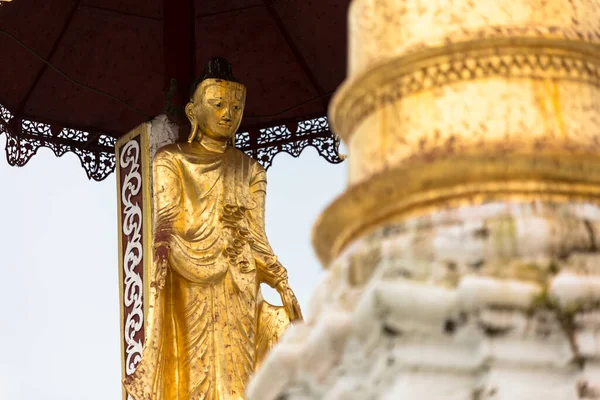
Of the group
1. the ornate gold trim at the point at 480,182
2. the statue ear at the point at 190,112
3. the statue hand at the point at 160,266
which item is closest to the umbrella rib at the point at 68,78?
the statue ear at the point at 190,112

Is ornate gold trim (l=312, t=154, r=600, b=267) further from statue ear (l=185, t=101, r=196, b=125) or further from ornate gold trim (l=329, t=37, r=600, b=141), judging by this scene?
statue ear (l=185, t=101, r=196, b=125)

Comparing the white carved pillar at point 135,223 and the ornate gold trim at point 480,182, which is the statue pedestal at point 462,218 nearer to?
the ornate gold trim at point 480,182

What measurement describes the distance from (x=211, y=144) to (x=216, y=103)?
0.77 ft

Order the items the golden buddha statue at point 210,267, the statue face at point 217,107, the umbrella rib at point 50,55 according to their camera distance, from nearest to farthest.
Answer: the golden buddha statue at point 210,267 < the statue face at point 217,107 < the umbrella rib at point 50,55

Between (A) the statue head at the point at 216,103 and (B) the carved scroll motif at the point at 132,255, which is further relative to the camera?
(B) the carved scroll motif at the point at 132,255

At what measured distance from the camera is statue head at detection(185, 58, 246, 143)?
21.1 ft

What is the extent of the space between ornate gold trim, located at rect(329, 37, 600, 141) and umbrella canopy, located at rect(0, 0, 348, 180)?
597 centimetres

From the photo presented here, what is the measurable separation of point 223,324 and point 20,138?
101 inches

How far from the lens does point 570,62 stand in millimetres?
1903

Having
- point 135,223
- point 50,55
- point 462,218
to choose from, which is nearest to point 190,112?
point 135,223

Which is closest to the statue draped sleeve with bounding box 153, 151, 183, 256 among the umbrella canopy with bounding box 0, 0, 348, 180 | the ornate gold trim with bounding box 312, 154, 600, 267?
the umbrella canopy with bounding box 0, 0, 348, 180

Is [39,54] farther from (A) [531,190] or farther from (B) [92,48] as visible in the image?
(A) [531,190]

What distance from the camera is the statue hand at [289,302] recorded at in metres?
6.18

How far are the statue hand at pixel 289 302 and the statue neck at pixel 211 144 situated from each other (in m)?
0.75
